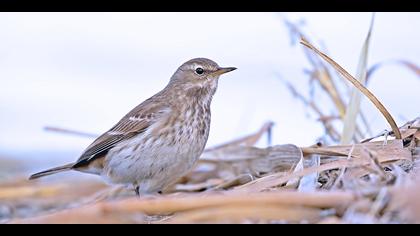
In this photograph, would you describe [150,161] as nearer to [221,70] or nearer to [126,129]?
[126,129]

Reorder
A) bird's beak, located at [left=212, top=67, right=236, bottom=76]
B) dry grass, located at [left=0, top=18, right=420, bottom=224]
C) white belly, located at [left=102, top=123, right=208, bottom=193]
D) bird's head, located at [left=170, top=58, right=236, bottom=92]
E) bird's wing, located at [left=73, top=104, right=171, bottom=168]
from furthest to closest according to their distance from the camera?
1. bird's head, located at [left=170, top=58, right=236, bottom=92]
2. bird's beak, located at [left=212, top=67, right=236, bottom=76]
3. bird's wing, located at [left=73, top=104, right=171, bottom=168]
4. white belly, located at [left=102, top=123, right=208, bottom=193]
5. dry grass, located at [left=0, top=18, right=420, bottom=224]

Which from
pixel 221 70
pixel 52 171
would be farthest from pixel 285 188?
pixel 52 171

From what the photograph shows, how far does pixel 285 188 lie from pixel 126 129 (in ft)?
8.47

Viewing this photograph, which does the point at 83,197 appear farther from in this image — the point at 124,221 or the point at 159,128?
the point at 124,221

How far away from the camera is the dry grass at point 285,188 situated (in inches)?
114

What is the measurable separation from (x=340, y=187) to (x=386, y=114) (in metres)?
0.93

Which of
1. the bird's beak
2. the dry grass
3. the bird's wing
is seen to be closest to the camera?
the dry grass

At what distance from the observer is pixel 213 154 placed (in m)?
6.29

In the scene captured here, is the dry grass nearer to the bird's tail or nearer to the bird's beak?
the bird's tail

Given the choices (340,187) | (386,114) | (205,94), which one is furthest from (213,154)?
(340,187)

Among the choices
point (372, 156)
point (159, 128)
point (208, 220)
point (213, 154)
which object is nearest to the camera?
point (208, 220)

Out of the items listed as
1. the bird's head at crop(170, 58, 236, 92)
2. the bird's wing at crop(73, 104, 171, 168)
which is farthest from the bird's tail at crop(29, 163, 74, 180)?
the bird's head at crop(170, 58, 236, 92)

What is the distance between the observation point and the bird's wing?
606 cm

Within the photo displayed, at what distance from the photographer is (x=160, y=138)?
5.82m
